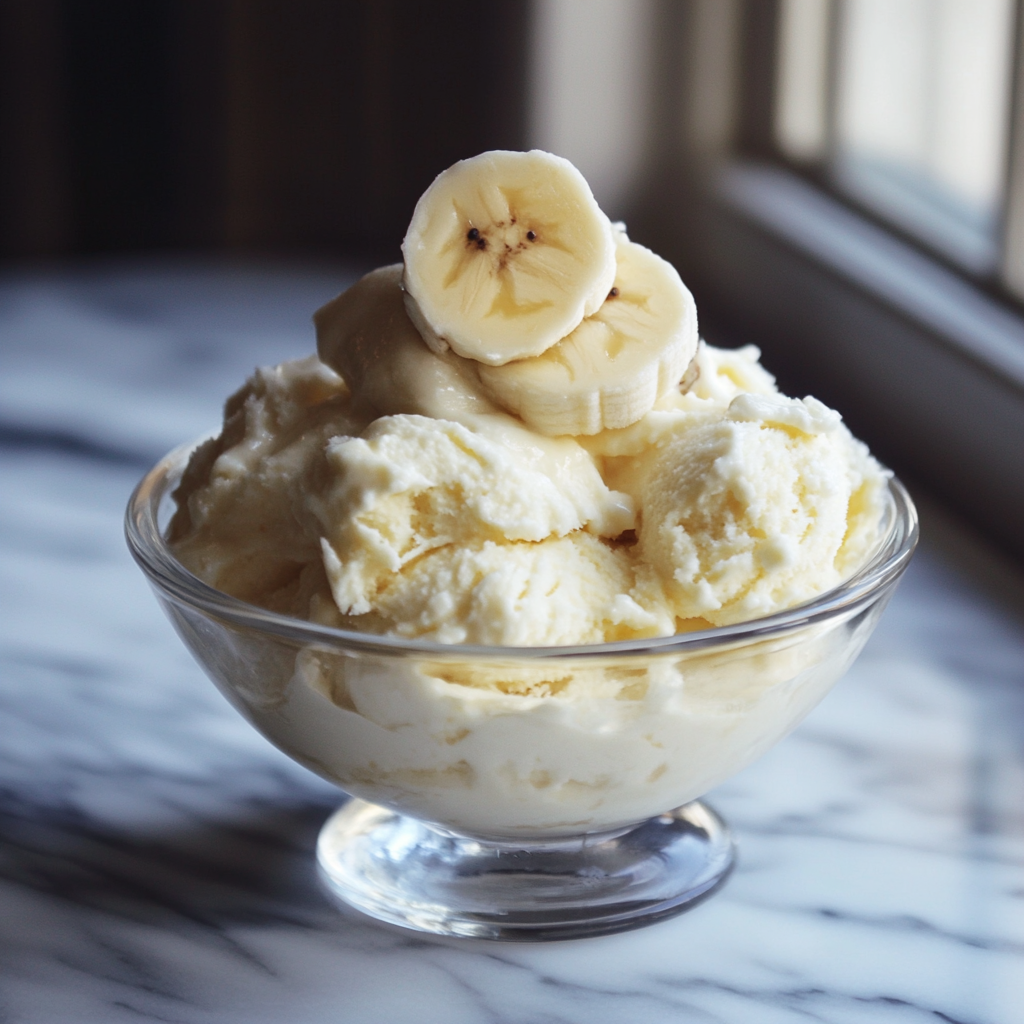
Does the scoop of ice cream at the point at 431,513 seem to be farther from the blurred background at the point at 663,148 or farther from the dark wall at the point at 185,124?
the dark wall at the point at 185,124

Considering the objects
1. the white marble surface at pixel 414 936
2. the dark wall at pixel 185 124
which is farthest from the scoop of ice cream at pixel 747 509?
the dark wall at pixel 185 124

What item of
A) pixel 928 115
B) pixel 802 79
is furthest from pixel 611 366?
pixel 802 79

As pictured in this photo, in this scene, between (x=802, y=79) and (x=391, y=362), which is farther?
(x=802, y=79)

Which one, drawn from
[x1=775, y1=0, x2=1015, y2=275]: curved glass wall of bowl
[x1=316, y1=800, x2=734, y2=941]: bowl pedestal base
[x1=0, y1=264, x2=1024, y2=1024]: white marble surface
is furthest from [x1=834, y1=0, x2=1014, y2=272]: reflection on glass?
[x1=316, y1=800, x2=734, y2=941]: bowl pedestal base

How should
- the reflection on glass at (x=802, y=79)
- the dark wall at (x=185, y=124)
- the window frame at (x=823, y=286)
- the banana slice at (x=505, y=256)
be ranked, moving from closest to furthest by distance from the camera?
the banana slice at (x=505, y=256) < the window frame at (x=823, y=286) < the reflection on glass at (x=802, y=79) < the dark wall at (x=185, y=124)

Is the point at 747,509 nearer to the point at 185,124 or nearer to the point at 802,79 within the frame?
the point at 802,79

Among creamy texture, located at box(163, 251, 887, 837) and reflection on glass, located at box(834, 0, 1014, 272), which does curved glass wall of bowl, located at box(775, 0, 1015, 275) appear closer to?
reflection on glass, located at box(834, 0, 1014, 272)

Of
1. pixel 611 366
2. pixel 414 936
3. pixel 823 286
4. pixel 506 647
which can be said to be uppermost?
pixel 611 366
